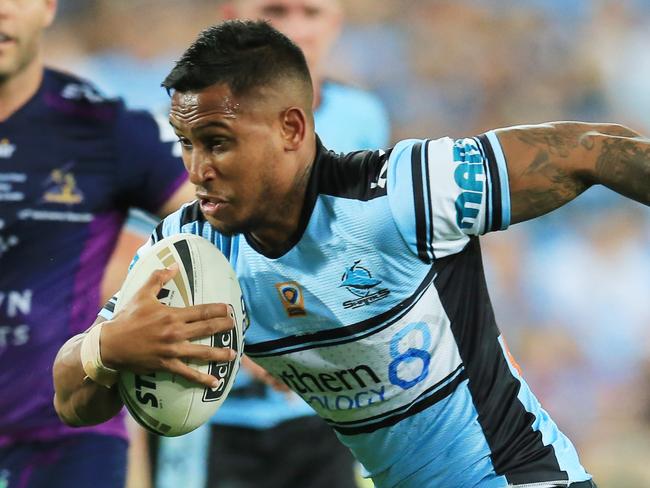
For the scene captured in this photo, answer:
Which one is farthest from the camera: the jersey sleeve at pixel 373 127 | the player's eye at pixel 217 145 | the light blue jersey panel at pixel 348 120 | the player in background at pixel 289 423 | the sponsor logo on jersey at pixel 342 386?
the jersey sleeve at pixel 373 127

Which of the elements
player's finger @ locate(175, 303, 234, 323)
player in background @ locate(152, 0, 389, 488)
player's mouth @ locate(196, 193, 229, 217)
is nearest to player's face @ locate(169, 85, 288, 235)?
player's mouth @ locate(196, 193, 229, 217)

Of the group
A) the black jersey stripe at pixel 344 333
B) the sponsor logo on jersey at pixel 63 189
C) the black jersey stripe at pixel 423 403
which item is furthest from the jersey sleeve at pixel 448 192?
the sponsor logo on jersey at pixel 63 189

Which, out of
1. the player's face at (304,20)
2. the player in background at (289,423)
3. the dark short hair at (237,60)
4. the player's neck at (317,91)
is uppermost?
the player's face at (304,20)

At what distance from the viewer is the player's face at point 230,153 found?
8.67 ft

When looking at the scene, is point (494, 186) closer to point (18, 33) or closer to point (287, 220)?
point (287, 220)

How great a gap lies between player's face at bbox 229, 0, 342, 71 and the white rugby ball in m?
2.81

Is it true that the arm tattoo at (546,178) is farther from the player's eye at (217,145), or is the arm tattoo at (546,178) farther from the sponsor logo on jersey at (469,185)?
the player's eye at (217,145)

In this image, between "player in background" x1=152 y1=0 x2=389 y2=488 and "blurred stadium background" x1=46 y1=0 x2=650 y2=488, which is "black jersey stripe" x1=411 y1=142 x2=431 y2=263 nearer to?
"player in background" x1=152 y1=0 x2=389 y2=488

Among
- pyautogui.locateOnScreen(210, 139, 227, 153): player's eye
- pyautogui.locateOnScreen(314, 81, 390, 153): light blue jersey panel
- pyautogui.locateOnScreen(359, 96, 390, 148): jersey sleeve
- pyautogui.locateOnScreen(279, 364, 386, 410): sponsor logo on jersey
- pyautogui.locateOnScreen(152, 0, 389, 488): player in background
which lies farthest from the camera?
pyautogui.locateOnScreen(359, 96, 390, 148): jersey sleeve

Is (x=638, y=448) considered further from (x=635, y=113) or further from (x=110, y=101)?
(x=110, y=101)

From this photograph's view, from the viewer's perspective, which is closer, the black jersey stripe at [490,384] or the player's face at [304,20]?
the black jersey stripe at [490,384]

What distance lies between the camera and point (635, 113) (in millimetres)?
7559

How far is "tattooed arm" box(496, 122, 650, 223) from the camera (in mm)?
2621

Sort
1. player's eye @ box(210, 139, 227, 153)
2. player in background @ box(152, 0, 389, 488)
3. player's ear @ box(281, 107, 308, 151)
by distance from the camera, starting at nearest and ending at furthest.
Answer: player's eye @ box(210, 139, 227, 153), player's ear @ box(281, 107, 308, 151), player in background @ box(152, 0, 389, 488)
